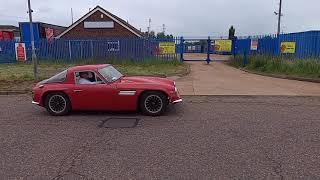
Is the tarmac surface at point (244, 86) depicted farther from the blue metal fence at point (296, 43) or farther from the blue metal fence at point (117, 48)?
the blue metal fence at point (117, 48)

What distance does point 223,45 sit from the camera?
23.6m

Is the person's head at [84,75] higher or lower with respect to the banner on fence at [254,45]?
lower

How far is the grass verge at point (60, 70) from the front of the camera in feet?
42.5

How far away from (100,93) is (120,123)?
97 centimetres

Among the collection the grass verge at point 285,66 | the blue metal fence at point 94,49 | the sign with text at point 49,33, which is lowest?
the grass verge at point 285,66

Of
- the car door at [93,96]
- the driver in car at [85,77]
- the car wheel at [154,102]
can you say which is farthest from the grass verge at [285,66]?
the driver in car at [85,77]

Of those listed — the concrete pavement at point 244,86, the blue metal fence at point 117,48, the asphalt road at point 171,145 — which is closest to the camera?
the asphalt road at point 171,145

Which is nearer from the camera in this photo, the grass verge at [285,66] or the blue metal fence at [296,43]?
the grass verge at [285,66]

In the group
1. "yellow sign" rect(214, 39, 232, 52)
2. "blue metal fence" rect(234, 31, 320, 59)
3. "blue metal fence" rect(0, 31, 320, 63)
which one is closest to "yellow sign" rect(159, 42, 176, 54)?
"blue metal fence" rect(0, 31, 320, 63)

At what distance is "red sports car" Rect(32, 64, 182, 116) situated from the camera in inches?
294

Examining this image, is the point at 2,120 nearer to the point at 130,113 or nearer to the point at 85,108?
the point at 85,108

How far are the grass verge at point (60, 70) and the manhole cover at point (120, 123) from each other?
5.57 m

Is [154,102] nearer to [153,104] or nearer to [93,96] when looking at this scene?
[153,104]

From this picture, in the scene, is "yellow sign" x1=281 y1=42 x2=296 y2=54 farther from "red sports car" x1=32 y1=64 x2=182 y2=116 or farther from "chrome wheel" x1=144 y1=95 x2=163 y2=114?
"chrome wheel" x1=144 y1=95 x2=163 y2=114
